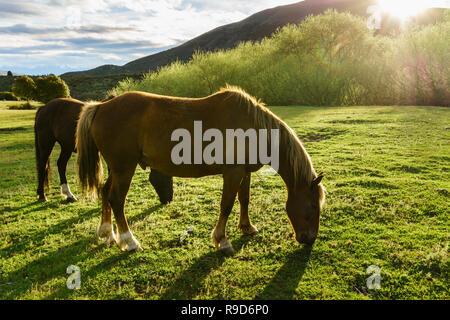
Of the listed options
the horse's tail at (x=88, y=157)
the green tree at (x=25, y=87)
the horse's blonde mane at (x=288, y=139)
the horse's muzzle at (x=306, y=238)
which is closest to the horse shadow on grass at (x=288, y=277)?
the horse's muzzle at (x=306, y=238)

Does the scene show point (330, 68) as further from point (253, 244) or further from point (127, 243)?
point (127, 243)

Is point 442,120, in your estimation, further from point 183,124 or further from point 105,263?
point 105,263

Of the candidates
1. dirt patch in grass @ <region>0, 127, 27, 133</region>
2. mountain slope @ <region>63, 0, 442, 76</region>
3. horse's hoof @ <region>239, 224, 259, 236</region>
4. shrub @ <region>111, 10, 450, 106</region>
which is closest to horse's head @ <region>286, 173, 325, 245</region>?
horse's hoof @ <region>239, 224, 259, 236</region>

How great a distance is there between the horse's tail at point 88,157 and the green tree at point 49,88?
52.2m

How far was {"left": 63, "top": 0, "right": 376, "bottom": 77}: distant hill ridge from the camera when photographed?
6063 inches

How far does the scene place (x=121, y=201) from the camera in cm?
421

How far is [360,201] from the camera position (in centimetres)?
563

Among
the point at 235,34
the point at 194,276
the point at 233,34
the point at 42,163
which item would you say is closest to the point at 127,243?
the point at 194,276

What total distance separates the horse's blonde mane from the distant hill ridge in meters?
156

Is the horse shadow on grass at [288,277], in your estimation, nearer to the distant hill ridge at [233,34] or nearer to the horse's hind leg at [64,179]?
the horse's hind leg at [64,179]

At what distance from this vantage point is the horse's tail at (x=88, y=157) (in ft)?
14.1

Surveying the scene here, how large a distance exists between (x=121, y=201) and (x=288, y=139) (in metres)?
2.63

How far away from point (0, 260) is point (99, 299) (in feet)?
6.80
